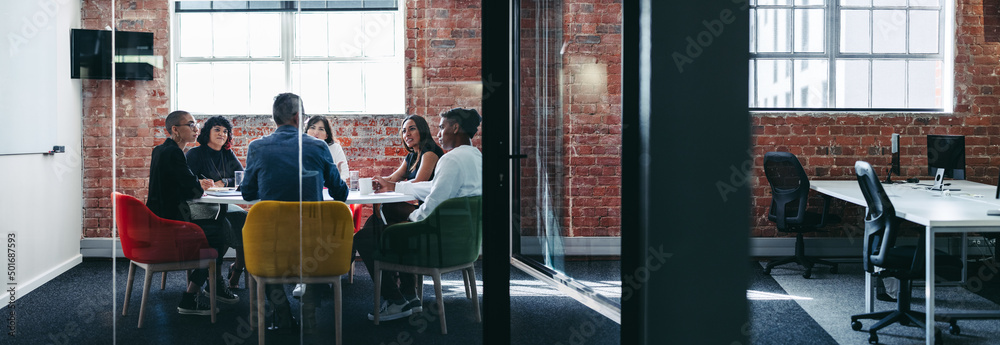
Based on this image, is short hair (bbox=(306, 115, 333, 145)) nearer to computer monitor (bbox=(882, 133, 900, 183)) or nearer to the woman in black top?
the woman in black top

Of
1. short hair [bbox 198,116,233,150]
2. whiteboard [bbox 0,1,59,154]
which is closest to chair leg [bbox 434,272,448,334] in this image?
short hair [bbox 198,116,233,150]

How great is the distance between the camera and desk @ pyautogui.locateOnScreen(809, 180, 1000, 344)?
3.25m

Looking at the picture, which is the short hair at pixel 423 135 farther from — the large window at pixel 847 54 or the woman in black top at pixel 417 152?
the large window at pixel 847 54

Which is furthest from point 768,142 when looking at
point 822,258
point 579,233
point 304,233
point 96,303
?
point 96,303

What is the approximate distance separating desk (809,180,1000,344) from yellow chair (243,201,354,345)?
9.84 feet

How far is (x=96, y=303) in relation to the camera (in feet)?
9.65

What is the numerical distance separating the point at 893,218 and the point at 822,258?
6.89ft

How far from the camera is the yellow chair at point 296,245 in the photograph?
2824 mm

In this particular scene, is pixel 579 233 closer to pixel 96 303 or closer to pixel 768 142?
pixel 96 303

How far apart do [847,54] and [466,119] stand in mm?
4624

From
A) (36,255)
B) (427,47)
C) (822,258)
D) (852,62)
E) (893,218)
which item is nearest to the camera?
(427,47)

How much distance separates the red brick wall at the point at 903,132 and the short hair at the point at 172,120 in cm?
463

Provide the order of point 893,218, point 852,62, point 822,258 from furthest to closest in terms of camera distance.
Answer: point 852,62 < point 822,258 < point 893,218

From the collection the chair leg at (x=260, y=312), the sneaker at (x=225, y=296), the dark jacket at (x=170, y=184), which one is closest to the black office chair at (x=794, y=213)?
the chair leg at (x=260, y=312)
